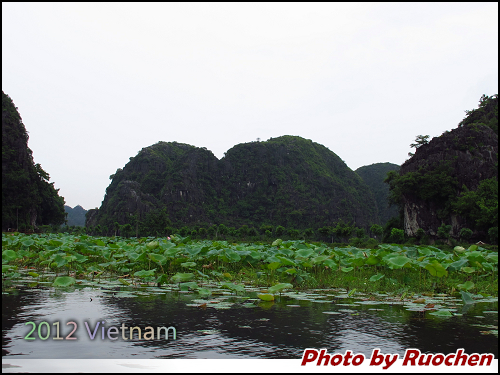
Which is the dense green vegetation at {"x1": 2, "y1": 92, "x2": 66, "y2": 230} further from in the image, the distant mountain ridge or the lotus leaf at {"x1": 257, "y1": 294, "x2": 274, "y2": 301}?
the distant mountain ridge

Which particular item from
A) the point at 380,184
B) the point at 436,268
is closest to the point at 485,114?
the point at 436,268

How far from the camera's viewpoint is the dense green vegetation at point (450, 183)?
34181 mm

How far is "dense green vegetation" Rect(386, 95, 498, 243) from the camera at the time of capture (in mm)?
34181

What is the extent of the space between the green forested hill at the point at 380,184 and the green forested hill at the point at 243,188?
13.5 m

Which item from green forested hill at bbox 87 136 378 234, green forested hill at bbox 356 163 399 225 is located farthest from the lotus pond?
green forested hill at bbox 356 163 399 225

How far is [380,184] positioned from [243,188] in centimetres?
5464

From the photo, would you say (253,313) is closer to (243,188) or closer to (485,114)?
(485,114)

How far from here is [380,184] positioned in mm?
132250

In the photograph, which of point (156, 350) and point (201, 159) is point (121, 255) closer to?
point (156, 350)

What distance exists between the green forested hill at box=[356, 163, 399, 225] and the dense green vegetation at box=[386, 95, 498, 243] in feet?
273

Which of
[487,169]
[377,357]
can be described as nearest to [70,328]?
[377,357]

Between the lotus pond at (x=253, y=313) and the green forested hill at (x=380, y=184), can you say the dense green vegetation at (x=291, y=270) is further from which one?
the green forested hill at (x=380, y=184)

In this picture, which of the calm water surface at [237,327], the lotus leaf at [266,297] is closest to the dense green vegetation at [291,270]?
the lotus leaf at [266,297]

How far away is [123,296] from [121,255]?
2462 millimetres
